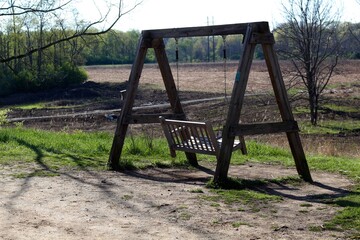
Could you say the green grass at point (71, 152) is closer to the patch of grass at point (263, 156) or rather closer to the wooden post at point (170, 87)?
the wooden post at point (170, 87)

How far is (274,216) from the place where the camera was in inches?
288

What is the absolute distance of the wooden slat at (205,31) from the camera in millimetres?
9461

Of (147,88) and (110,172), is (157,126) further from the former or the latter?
(147,88)

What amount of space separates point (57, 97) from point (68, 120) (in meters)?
14.5

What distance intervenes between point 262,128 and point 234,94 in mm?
796

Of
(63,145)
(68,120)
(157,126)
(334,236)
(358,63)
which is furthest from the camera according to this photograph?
(358,63)

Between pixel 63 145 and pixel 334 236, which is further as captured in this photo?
pixel 63 145

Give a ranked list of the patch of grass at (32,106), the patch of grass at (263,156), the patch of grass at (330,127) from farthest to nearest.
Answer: the patch of grass at (32,106)
the patch of grass at (330,127)
the patch of grass at (263,156)

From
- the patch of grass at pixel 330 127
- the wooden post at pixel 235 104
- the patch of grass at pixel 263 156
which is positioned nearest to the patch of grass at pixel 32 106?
the patch of grass at pixel 330 127

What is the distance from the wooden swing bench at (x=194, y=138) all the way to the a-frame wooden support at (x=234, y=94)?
0.36 metres

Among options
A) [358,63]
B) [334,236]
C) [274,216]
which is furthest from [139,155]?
[358,63]

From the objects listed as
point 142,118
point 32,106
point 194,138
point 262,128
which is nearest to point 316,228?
point 262,128

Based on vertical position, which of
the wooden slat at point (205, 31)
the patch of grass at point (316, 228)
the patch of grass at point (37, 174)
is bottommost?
the patch of grass at point (316, 228)

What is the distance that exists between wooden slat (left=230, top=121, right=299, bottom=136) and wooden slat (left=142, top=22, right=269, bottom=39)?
1.41m
